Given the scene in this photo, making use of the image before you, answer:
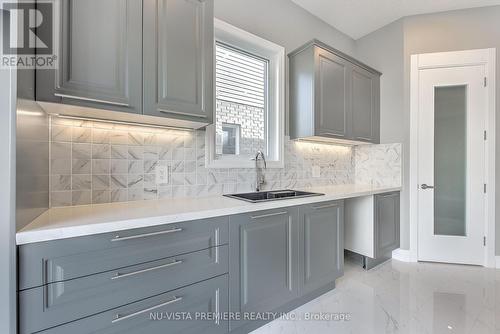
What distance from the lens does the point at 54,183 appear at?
136cm

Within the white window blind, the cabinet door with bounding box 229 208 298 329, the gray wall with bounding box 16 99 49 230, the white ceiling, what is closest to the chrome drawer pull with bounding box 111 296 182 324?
the cabinet door with bounding box 229 208 298 329

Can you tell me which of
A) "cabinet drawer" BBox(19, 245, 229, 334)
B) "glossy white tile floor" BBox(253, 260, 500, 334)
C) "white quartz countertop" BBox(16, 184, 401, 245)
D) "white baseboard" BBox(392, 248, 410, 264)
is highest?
"white quartz countertop" BBox(16, 184, 401, 245)

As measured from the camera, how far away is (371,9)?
2.74 meters

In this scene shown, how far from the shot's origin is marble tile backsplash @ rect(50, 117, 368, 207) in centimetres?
140

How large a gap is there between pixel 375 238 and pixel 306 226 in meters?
1.15

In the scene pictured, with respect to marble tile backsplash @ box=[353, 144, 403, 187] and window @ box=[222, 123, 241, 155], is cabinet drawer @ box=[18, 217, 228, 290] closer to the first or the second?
window @ box=[222, 123, 241, 155]

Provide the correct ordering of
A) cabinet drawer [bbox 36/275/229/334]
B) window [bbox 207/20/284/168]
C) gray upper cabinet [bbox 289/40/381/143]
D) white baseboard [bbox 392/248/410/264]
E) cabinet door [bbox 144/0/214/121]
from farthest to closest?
white baseboard [bbox 392/248/410/264] → gray upper cabinet [bbox 289/40/381/143] → window [bbox 207/20/284/168] → cabinet door [bbox 144/0/214/121] → cabinet drawer [bbox 36/275/229/334]

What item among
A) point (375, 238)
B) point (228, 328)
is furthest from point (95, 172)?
point (375, 238)

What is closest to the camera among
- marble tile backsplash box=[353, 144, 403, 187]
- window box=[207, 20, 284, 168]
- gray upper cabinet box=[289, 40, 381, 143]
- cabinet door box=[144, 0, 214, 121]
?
cabinet door box=[144, 0, 214, 121]

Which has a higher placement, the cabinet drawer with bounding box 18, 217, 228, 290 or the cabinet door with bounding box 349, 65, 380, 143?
the cabinet door with bounding box 349, 65, 380, 143

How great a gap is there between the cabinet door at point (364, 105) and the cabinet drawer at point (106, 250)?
7.01 feet

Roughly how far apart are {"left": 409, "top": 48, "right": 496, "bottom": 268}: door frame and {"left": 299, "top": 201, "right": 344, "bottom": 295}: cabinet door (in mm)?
1341

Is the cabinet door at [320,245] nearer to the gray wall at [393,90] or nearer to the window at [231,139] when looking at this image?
the window at [231,139]

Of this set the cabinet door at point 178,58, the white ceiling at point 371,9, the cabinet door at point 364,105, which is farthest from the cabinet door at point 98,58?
the cabinet door at point 364,105
